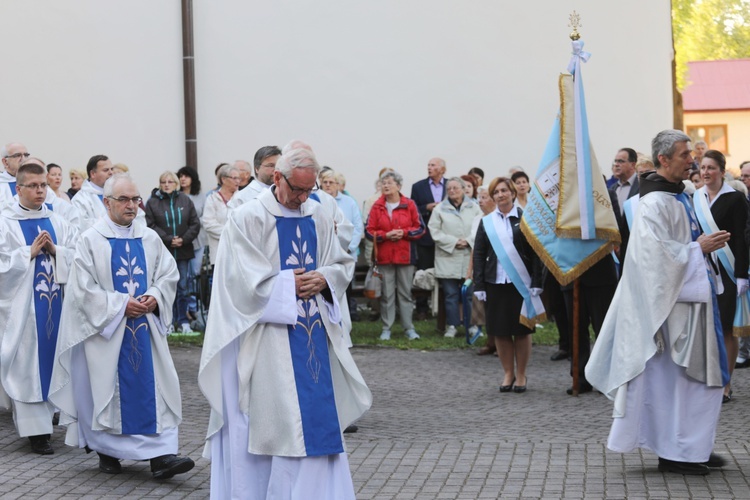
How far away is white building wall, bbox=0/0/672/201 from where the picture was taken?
1772cm

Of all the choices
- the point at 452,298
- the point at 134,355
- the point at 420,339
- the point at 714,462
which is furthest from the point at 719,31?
the point at 134,355

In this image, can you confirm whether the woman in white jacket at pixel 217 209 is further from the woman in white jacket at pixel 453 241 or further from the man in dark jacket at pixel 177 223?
the woman in white jacket at pixel 453 241

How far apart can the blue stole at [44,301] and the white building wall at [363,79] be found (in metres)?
8.29

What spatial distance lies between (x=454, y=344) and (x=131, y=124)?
6.19 meters

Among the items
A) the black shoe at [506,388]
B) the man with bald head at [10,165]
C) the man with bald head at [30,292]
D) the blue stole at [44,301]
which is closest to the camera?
the man with bald head at [30,292]

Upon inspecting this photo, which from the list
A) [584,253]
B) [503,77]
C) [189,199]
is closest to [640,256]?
[584,253]

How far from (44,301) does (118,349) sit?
1.50m

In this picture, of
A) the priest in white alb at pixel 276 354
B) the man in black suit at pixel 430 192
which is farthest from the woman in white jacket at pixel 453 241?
the priest in white alb at pixel 276 354

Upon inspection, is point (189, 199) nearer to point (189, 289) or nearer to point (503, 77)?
point (189, 289)

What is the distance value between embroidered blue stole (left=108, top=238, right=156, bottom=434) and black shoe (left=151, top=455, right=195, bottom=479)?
0.66ft

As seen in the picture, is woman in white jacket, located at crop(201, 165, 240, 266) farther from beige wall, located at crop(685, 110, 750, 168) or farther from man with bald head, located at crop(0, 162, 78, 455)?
beige wall, located at crop(685, 110, 750, 168)

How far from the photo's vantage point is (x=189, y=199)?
50.6 ft

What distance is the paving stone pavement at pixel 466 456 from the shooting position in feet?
24.6

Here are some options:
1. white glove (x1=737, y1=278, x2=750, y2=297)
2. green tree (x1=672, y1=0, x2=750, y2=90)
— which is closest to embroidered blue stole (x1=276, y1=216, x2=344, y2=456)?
white glove (x1=737, y1=278, x2=750, y2=297)
